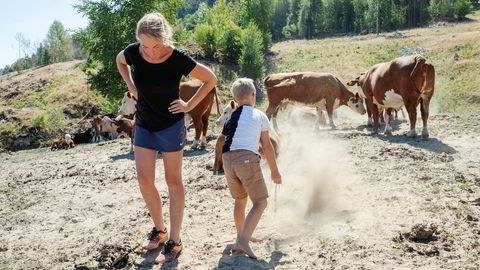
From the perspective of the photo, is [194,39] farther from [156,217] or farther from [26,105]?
[156,217]

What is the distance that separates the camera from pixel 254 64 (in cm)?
4409

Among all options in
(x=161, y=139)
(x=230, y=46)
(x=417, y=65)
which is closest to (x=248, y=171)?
(x=161, y=139)

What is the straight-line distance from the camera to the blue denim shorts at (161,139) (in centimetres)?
567

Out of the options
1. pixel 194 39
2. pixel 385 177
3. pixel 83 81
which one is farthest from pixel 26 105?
pixel 385 177

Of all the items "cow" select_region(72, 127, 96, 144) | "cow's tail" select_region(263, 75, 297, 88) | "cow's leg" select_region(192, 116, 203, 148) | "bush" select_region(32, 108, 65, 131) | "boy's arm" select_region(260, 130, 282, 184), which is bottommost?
"cow" select_region(72, 127, 96, 144)

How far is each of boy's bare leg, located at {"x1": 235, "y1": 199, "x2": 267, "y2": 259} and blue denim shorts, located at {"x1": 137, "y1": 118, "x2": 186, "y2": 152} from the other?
110cm

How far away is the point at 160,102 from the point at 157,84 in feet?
0.67

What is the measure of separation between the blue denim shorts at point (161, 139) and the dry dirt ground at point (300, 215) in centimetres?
132

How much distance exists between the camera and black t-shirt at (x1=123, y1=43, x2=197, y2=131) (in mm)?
5520

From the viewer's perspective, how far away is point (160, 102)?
559 cm

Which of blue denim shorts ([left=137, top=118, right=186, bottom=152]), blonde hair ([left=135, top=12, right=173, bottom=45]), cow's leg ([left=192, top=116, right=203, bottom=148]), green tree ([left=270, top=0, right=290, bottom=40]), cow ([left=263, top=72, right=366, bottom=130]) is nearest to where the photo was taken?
blonde hair ([left=135, top=12, right=173, bottom=45])

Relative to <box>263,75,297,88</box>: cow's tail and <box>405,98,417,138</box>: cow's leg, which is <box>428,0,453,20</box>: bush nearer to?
<box>263,75,297,88</box>: cow's tail

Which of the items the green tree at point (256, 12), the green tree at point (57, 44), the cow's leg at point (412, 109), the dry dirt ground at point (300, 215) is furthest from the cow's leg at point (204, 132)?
the green tree at point (57, 44)

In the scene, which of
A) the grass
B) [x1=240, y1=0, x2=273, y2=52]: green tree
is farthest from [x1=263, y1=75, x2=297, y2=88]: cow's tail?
[x1=240, y1=0, x2=273, y2=52]: green tree
